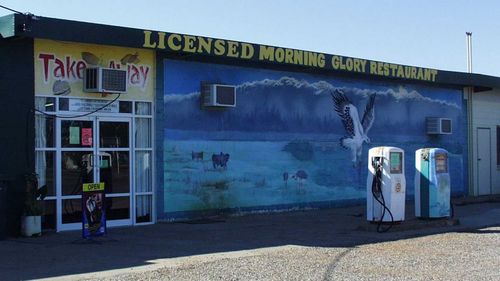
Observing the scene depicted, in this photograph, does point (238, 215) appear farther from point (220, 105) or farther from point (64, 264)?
point (64, 264)

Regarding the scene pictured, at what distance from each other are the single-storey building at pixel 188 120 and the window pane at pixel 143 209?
0.09 ft

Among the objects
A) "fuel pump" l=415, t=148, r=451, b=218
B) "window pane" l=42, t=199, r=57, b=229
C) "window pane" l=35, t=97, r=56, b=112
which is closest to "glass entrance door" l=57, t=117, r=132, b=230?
"window pane" l=42, t=199, r=57, b=229

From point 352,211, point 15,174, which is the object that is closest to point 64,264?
point 15,174

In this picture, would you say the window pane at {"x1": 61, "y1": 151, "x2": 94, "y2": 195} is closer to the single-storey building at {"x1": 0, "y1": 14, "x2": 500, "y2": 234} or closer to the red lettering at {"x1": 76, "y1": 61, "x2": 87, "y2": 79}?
the single-storey building at {"x1": 0, "y1": 14, "x2": 500, "y2": 234}

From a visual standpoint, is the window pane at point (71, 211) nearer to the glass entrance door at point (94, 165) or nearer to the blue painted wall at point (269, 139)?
the glass entrance door at point (94, 165)

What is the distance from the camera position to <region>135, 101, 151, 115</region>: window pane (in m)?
15.4

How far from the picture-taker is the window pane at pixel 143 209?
1531 cm

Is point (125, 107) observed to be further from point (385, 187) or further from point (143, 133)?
point (385, 187)

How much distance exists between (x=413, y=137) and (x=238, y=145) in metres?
7.63

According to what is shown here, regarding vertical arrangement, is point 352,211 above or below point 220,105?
below

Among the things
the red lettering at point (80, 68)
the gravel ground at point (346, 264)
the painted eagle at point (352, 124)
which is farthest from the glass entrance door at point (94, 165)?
the painted eagle at point (352, 124)

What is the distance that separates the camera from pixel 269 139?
18.0 metres

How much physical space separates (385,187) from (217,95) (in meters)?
4.78

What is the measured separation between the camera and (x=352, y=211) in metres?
18.6
